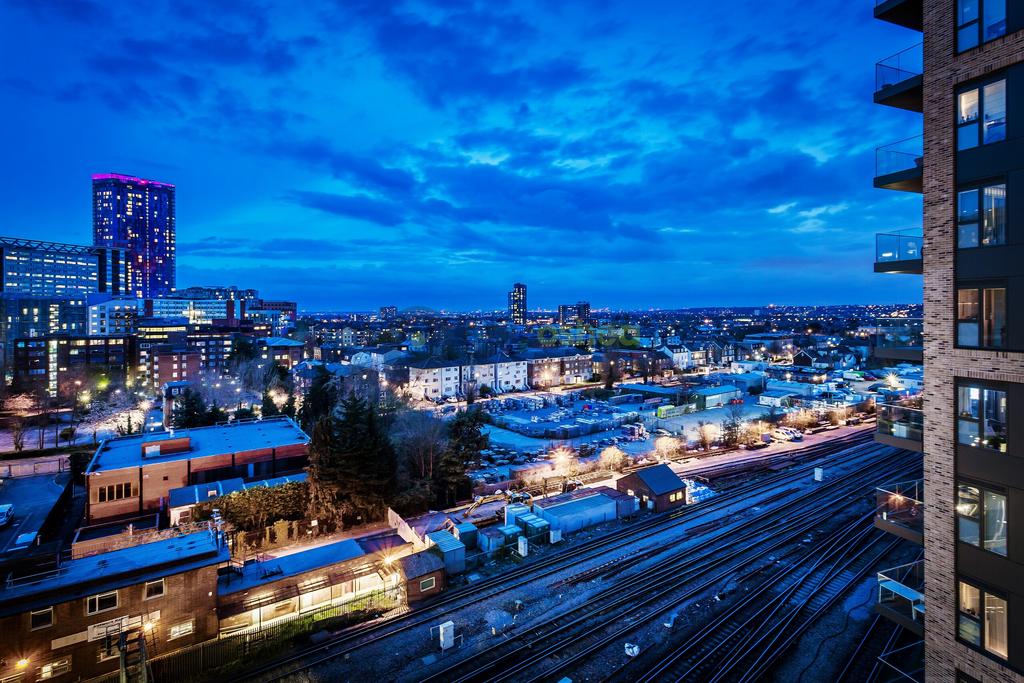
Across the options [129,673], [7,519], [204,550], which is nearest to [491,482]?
[204,550]

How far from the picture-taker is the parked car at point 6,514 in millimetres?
22406

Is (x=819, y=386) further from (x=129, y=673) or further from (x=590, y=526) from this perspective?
(x=129, y=673)

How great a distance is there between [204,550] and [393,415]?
2622cm

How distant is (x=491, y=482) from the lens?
94.6 feet

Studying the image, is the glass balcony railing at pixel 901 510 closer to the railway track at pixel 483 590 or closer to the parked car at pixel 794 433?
the railway track at pixel 483 590

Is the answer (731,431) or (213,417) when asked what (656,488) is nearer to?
(731,431)

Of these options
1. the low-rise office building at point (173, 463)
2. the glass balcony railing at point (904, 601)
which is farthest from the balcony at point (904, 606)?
the low-rise office building at point (173, 463)

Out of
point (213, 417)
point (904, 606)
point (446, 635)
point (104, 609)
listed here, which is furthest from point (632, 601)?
point (213, 417)

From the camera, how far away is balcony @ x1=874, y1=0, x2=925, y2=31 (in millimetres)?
8648

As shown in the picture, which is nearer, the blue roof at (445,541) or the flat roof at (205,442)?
the blue roof at (445,541)

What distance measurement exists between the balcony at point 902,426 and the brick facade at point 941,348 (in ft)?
2.90

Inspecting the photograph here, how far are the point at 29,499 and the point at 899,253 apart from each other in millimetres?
37288

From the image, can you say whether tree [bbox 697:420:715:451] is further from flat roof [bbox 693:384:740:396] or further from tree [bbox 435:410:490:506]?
tree [bbox 435:410:490:506]

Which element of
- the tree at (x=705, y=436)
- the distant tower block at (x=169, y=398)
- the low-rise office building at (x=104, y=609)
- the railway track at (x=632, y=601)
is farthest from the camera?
the distant tower block at (x=169, y=398)
